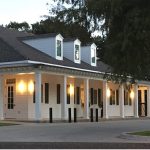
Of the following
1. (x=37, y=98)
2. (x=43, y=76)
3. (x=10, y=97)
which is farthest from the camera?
(x=43, y=76)

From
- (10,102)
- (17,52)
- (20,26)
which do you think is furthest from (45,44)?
(20,26)

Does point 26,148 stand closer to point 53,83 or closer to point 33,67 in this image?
point 33,67

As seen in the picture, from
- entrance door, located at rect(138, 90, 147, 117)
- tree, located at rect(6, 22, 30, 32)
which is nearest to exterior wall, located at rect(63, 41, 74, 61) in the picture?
entrance door, located at rect(138, 90, 147, 117)

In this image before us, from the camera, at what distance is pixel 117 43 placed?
69.5 feet

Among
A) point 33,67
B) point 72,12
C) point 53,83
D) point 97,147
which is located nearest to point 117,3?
point 72,12

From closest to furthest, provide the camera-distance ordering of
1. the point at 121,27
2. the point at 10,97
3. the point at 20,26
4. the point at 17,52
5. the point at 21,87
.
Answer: the point at 121,27, the point at 17,52, the point at 21,87, the point at 10,97, the point at 20,26

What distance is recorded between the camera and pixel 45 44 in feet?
115

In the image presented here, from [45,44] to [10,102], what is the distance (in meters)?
4.70

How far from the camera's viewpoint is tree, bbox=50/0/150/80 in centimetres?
2048

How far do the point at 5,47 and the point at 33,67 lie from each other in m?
3.72

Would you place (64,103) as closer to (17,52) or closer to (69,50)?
(17,52)

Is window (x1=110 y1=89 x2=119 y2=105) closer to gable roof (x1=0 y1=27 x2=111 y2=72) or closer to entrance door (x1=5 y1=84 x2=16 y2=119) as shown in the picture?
gable roof (x1=0 y1=27 x2=111 y2=72)

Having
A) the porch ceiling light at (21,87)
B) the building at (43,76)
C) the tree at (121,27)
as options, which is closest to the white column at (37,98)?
the building at (43,76)

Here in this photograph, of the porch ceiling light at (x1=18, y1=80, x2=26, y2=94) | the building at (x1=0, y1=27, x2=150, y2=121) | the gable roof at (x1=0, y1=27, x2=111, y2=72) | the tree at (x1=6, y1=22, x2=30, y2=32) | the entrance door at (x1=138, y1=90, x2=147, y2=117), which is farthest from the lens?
the tree at (x1=6, y1=22, x2=30, y2=32)
